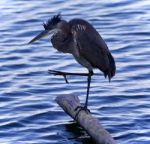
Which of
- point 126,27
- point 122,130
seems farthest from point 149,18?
point 122,130

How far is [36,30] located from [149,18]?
2407mm

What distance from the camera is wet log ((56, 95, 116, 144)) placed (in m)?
9.79

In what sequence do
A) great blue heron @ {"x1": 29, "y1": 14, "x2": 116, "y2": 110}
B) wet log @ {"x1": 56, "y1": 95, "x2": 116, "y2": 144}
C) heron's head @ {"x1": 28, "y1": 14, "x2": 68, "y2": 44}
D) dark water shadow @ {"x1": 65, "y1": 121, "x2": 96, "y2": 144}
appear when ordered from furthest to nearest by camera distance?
heron's head @ {"x1": 28, "y1": 14, "x2": 68, "y2": 44}
great blue heron @ {"x1": 29, "y1": 14, "x2": 116, "y2": 110}
dark water shadow @ {"x1": 65, "y1": 121, "x2": 96, "y2": 144}
wet log @ {"x1": 56, "y1": 95, "x2": 116, "y2": 144}

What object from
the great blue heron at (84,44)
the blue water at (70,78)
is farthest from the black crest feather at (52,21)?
the blue water at (70,78)

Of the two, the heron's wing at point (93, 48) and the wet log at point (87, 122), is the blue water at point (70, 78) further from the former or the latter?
the heron's wing at point (93, 48)

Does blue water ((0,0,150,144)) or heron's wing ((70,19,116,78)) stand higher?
heron's wing ((70,19,116,78))

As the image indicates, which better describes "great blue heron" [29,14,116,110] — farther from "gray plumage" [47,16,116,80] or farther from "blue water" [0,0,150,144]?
"blue water" [0,0,150,144]

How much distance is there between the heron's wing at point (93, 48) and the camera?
10.9 metres

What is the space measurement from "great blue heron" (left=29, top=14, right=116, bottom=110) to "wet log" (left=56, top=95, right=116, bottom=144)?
0.20 metres

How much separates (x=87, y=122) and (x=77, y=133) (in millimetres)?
837

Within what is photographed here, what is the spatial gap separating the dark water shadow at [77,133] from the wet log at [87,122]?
0.32m

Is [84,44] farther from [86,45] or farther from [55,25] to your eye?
[55,25]

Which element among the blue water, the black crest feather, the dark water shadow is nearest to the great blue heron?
the black crest feather

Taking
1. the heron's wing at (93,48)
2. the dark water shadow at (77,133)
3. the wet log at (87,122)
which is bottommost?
the dark water shadow at (77,133)
